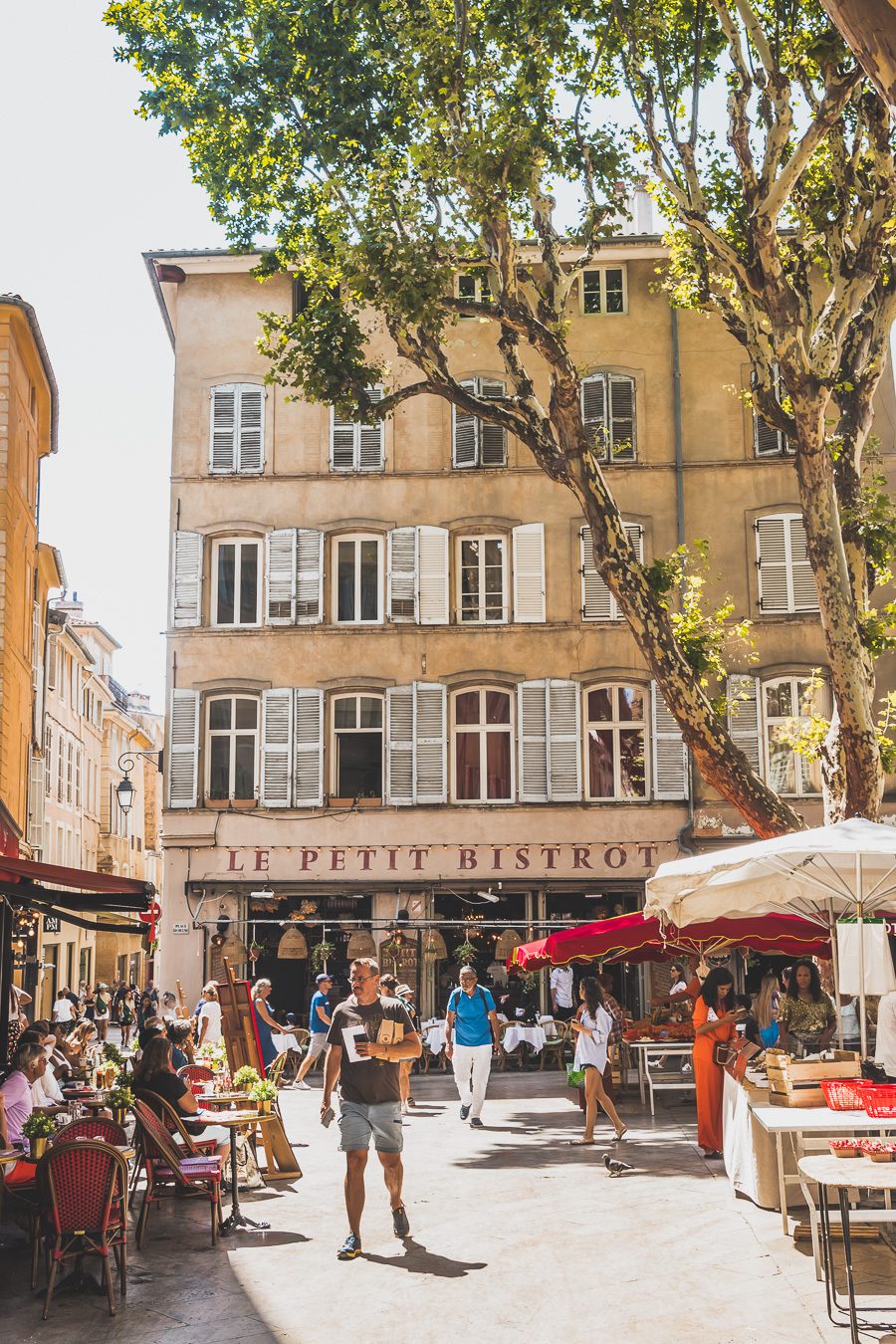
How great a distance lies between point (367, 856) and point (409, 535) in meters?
5.65

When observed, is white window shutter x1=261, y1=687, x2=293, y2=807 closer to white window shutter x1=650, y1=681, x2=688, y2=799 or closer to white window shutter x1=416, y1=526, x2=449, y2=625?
white window shutter x1=416, y1=526, x2=449, y2=625

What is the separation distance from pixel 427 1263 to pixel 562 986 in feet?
49.1

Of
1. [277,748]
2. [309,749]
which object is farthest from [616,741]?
[277,748]

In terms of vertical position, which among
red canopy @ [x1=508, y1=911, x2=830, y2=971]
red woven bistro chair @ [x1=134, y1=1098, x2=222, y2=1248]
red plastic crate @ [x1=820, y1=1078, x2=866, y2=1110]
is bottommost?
red woven bistro chair @ [x1=134, y1=1098, x2=222, y2=1248]

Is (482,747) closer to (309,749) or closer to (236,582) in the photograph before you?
(309,749)

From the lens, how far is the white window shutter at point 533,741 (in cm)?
2452

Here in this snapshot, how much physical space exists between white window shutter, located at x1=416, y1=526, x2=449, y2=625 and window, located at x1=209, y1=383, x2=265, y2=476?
11.0 feet

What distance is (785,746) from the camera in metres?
24.7

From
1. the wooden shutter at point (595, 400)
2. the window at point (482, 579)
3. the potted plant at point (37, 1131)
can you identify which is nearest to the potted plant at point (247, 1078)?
the potted plant at point (37, 1131)

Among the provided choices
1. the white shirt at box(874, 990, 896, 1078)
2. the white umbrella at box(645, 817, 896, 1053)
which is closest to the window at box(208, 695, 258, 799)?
the white umbrella at box(645, 817, 896, 1053)

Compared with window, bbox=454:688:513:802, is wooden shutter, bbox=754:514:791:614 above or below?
above

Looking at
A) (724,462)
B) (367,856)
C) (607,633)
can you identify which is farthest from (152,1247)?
(724,462)

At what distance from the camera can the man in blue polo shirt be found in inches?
587

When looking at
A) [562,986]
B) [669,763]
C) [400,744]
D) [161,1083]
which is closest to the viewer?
[161,1083]
